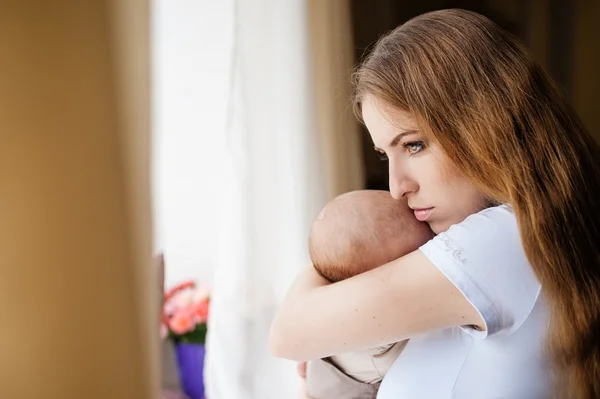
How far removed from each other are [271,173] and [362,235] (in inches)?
14.9

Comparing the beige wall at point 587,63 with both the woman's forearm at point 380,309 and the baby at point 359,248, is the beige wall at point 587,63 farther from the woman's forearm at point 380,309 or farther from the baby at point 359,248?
the woman's forearm at point 380,309

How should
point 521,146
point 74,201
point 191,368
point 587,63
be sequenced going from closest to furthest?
point 74,201 → point 521,146 → point 191,368 → point 587,63

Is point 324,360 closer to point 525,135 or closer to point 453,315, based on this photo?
point 453,315

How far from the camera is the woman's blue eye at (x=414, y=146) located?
3.23 feet

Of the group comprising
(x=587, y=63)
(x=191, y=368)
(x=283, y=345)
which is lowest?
(x=191, y=368)

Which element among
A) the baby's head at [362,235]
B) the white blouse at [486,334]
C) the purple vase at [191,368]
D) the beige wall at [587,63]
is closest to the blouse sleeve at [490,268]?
the white blouse at [486,334]

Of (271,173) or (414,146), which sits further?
(271,173)

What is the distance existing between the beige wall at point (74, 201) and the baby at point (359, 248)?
0.27 meters

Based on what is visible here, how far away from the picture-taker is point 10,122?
0.77 metres

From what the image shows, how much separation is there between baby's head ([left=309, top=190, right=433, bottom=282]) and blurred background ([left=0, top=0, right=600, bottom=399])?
0.84ft

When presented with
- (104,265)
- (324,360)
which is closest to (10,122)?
(104,265)

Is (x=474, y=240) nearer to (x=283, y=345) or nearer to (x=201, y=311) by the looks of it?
(x=283, y=345)

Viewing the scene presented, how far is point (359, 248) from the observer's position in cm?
96

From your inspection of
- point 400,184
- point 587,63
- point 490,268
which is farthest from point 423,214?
point 587,63
